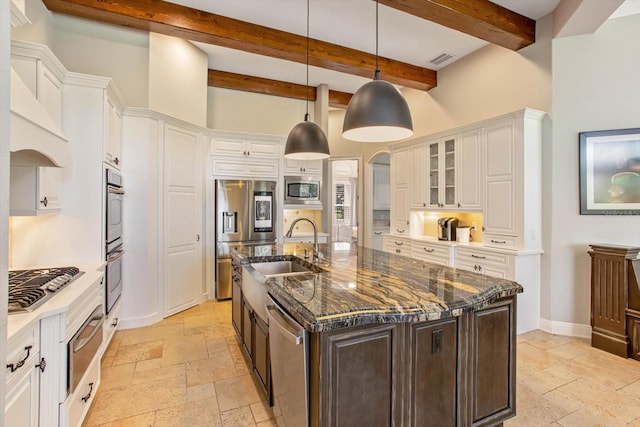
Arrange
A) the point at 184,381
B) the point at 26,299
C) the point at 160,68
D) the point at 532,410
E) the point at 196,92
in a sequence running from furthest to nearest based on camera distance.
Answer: the point at 196,92 → the point at 160,68 → the point at 184,381 → the point at 532,410 → the point at 26,299

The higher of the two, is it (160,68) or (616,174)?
(160,68)

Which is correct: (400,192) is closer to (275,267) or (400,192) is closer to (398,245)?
(398,245)

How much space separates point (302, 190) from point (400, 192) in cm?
163

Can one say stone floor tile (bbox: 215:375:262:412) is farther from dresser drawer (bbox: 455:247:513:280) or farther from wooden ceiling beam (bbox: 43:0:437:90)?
wooden ceiling beam (bbox: 43:0:437:90)

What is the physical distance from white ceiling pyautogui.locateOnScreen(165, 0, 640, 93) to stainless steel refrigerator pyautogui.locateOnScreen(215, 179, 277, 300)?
71.9 inches

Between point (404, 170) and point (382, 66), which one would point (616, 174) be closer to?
point (404, 170)

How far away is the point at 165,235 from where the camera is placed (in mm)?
3848

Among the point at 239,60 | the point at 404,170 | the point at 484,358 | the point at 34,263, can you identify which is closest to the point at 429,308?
the point at 484,358

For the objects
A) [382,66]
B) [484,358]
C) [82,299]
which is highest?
[382,66]

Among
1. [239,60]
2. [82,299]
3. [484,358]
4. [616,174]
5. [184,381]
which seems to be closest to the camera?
[484,358]

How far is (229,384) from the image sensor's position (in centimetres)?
245

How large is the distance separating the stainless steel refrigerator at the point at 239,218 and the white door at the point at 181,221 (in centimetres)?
28

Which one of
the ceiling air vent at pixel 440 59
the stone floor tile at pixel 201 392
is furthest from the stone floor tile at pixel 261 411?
the ceiling air vent at pixel 440 59

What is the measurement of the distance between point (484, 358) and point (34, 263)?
11.1 feet
